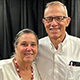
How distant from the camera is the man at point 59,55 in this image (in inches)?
70.2

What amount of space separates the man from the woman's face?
0.30m

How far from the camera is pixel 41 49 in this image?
1.96 metres

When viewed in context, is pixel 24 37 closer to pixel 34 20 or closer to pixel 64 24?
pixel 64 24

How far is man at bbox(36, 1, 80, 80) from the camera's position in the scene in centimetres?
178

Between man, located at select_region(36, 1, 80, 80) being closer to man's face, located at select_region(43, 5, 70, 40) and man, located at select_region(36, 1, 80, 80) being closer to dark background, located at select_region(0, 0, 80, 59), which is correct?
man's face, located at select_region(43, 5, 70, 40)

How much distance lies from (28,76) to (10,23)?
203cm

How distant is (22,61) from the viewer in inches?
63.5

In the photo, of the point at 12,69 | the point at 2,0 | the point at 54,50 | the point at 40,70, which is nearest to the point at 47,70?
the point at 40,70

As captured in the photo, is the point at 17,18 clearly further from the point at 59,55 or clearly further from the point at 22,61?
the point at 22,61

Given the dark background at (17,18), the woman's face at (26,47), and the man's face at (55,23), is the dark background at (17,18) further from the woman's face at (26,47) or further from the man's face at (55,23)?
the woman's face at (26,47)

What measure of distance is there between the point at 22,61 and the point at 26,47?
0.18 m

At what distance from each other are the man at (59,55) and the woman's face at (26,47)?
30 centimetres

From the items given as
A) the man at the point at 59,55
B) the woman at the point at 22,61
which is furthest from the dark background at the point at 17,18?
the woman at the point at 22,61

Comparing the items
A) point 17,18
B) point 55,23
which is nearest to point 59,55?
point 55,23
